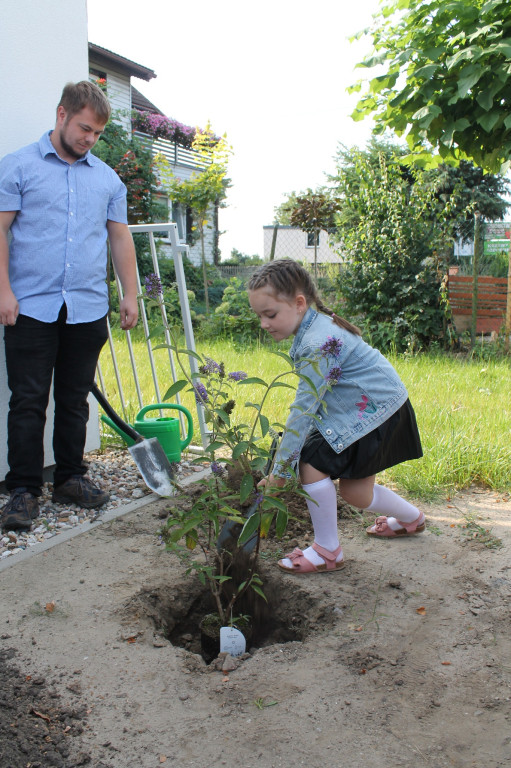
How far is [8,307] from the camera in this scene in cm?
257

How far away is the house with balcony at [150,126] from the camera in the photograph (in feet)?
54.0

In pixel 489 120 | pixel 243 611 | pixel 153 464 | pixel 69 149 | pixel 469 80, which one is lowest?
pixel 243 611

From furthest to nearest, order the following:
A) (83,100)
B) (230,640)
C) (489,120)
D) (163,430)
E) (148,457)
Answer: (163,430)
(148,457)
(489,120)
(83,100)
(230,640)

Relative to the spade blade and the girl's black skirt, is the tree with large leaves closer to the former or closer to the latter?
the girl's black skirt

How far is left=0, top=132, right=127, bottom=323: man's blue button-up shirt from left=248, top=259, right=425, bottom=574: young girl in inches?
37.2

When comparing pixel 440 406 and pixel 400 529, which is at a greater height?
pixel 440 406

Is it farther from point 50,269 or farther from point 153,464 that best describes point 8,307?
Result: point 153,464

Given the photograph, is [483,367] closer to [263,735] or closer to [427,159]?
[427,159]

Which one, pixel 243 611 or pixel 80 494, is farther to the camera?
pixel 80 494

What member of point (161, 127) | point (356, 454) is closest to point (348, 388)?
point (356, 454)

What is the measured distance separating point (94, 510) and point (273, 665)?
1.50 meters

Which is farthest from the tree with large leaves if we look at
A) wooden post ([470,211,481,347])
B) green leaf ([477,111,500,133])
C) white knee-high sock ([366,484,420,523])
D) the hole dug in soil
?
wooden post ([470,211,481,347])

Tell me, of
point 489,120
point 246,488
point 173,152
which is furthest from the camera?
point 173,152

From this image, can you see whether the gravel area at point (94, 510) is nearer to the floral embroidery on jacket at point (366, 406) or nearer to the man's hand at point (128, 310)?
the man's hand at point (128, 310)
